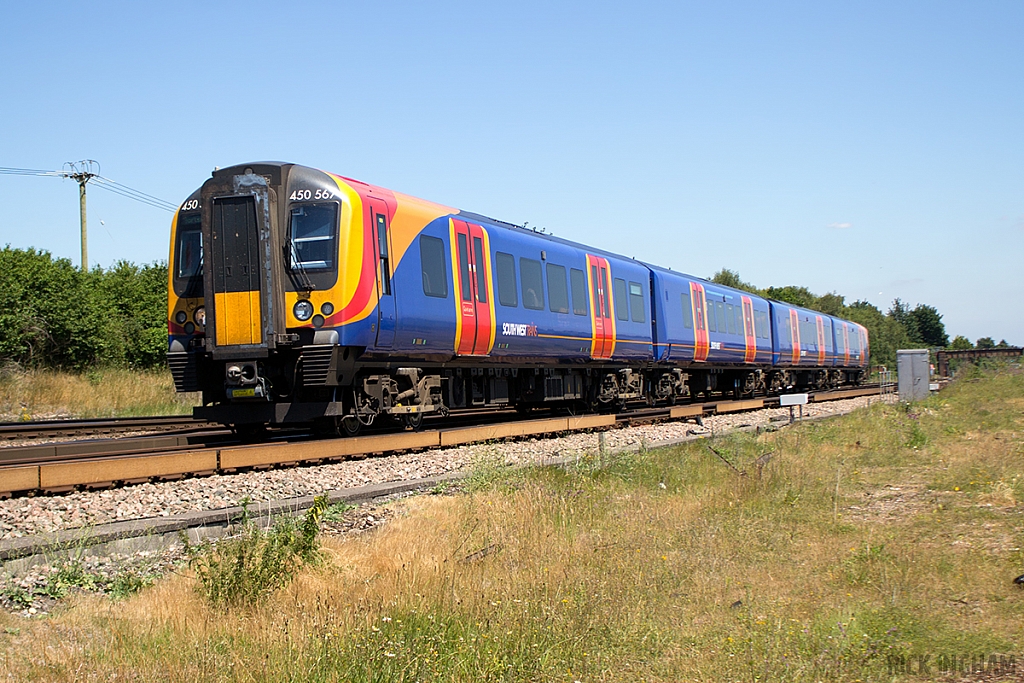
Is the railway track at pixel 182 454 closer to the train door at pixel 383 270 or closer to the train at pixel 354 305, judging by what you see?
the train at pixel 354 305

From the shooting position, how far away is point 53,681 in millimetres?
4266

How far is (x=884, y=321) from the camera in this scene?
4026 inches

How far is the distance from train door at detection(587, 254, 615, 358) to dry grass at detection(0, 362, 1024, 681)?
8207mm

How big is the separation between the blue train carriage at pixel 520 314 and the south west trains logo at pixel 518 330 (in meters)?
0.02

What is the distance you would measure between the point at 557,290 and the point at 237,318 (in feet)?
23.2

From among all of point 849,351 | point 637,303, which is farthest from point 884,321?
point 637,303

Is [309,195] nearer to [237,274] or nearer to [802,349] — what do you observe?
[237,274]

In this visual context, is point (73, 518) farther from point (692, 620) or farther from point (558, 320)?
point (558, 320)

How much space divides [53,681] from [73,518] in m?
3.23

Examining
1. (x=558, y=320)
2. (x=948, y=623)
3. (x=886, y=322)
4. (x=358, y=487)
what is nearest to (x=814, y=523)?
(x=948, y=623)

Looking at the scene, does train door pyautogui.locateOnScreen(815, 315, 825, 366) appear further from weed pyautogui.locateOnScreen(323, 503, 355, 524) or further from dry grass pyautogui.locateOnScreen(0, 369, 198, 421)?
weed pyautogui.locateOnScreen(323, 503, 355, 524)

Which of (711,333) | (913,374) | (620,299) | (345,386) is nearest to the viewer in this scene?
(345,386)

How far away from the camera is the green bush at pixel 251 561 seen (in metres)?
5.88

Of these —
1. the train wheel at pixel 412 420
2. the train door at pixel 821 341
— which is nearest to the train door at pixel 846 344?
the train door at pixel 821 341
